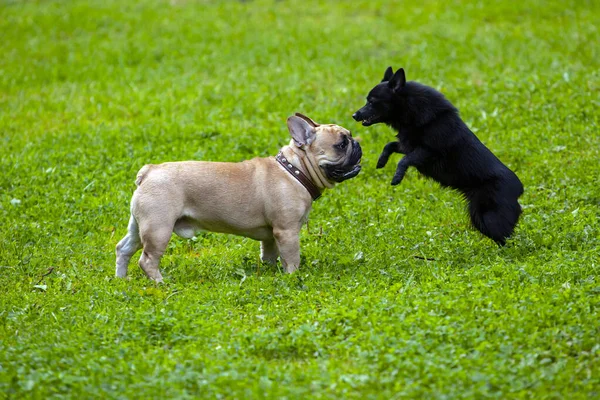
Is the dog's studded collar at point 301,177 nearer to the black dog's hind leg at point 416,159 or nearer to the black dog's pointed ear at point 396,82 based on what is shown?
the black dog's hind leg at point 416,159

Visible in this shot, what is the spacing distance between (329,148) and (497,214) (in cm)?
174

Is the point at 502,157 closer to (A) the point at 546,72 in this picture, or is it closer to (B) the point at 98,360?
(A) the point at 546,72

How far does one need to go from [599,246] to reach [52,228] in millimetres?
5949

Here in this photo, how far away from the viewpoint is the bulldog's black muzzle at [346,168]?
7957 mm

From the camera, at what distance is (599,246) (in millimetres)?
7492

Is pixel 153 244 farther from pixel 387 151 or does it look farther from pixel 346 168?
pixel 387 151

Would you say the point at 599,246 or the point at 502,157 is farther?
the point at 502,157

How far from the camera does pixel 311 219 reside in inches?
383

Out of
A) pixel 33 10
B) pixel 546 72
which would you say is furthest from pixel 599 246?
pixel 33 10

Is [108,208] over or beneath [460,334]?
beneath

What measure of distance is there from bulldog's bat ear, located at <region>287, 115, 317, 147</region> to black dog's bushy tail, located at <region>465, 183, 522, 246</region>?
1.80 m

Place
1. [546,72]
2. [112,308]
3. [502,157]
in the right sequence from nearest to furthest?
[112,308], [502,157], [546,72]

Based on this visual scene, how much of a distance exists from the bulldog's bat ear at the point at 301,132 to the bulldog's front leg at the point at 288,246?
894mm

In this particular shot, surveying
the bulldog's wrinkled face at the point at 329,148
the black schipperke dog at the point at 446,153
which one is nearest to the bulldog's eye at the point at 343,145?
the bulldog's wrinkled face at the point at 329,148
